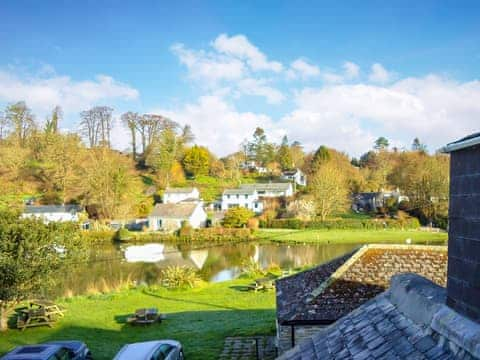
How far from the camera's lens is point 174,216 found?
5912cm

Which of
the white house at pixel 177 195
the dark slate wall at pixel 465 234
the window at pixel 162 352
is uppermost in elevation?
the dark slate wall at pixel 465 234

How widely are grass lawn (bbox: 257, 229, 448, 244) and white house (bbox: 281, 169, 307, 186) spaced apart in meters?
36.8

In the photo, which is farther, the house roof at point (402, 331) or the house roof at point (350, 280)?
the house roof at point (350, 280)

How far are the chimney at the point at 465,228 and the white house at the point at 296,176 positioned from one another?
296 ft

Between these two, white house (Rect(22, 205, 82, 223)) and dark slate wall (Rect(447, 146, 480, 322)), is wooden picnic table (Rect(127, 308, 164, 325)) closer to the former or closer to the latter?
dark slate wall (Rect(447, 146, 480, 322))

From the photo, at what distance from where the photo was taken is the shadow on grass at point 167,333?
1392 cm

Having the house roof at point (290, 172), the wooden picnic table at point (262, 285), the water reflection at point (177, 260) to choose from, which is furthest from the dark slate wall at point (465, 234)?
the house roof at point (290, 172)

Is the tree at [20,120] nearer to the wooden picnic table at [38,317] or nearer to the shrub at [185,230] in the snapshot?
the shrub at [185,230]

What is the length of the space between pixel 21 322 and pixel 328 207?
5250 cm

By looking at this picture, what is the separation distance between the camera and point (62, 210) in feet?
194

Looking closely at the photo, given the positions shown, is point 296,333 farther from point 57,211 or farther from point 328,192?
point 57,211

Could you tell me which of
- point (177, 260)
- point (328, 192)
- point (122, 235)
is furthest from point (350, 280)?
point (328, 192)

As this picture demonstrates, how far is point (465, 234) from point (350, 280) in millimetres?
8089

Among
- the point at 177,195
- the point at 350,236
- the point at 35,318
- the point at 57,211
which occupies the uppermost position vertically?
the point at 177,195
